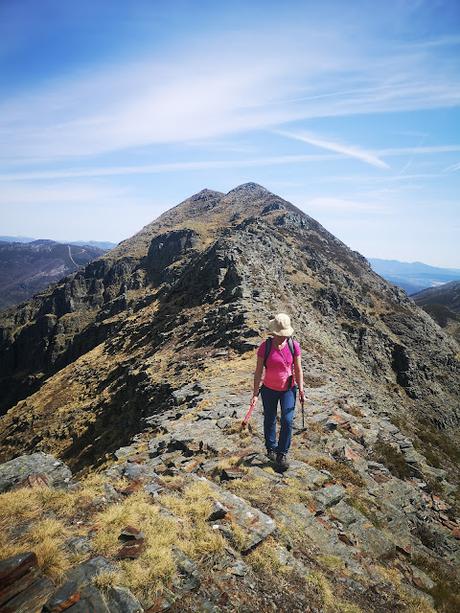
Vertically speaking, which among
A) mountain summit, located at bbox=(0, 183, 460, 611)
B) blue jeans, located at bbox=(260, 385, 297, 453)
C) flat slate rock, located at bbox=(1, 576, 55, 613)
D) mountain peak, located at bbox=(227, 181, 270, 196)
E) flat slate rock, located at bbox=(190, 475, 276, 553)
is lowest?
mountain summit, located at bbox=(0, 183, 460, 611)

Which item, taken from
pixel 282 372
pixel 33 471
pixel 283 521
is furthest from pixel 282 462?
pixel 33 471

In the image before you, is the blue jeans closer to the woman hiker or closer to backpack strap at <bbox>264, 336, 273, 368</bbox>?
the woman hiker

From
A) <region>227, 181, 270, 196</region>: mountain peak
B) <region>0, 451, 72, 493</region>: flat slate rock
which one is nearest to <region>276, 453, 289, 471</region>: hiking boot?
<region>0, 451, 72, 493</region>: flat slate rock

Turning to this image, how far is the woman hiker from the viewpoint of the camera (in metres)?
9.92

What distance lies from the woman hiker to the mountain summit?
1450 millimetres

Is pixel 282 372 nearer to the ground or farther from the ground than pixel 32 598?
farther from the ground

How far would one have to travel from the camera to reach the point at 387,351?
52.4 m

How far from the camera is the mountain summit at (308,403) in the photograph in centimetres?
906

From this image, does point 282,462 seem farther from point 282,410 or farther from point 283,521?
point 283,521

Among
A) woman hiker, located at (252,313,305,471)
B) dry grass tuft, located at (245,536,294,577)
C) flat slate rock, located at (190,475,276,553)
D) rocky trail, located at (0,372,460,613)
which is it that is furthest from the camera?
woman hiker, located at (252,313,305,471)

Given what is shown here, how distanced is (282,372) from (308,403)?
8299 millimetres

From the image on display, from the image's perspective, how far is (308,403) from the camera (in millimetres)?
17438

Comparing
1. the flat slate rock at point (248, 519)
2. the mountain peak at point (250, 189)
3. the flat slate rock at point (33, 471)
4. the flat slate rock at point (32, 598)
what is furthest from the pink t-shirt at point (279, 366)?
the mountain peak at point (250, 189)

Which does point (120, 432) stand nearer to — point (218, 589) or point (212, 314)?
point (212, 314)
